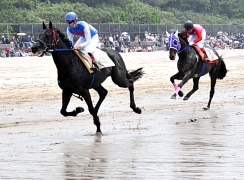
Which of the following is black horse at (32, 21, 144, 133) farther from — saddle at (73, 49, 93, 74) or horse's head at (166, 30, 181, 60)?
horse's head at (166, 30, 181, 60)

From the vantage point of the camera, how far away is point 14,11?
5075cm

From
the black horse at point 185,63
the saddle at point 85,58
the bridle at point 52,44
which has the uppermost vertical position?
the bridle at point 52,44

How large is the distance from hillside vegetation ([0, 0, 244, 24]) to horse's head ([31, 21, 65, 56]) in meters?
36.0

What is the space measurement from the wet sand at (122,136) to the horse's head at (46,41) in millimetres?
1431

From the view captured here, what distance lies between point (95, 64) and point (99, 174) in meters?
5.41

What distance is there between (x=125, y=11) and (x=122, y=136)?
47.7 meters

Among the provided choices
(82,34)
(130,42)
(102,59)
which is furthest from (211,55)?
(130,42)

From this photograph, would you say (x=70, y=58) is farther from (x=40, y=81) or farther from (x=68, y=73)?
(x=40, y=81)

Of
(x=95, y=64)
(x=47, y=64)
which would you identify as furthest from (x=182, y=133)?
(x=47, y=64)

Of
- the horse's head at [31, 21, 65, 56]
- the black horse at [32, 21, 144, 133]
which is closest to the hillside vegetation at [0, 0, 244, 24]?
the black horse at [32, 21, 144, 133]

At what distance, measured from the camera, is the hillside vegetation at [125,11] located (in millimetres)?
51469

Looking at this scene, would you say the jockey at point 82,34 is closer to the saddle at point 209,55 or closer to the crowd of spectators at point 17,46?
the saddle at point 209,55

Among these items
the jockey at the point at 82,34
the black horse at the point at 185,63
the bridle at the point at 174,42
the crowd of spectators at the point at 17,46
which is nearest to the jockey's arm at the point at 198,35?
the black horse at the point at 185,63

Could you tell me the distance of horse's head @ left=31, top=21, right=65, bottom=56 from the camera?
42.0 feet
